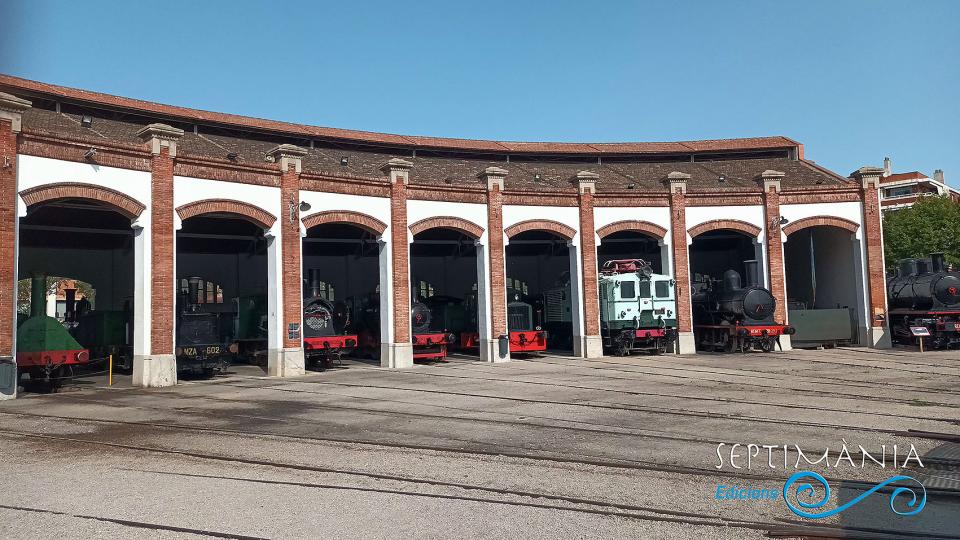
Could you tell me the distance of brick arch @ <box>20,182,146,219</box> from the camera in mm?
16797

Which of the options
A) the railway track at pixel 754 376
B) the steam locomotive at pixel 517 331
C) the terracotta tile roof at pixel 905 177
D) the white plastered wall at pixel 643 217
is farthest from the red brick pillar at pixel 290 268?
the terracotta tile roof at pixel 905 177

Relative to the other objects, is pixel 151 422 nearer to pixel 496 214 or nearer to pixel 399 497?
pixel 399 497

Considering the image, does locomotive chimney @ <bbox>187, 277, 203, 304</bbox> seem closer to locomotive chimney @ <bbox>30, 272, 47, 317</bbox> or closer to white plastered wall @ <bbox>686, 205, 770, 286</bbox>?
locomotive chimney @ <bbox>30, 272, 47, 317</bbox>

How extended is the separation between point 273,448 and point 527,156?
1034 inches

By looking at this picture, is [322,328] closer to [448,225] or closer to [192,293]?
[192,293]

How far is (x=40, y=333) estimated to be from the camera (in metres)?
17.9

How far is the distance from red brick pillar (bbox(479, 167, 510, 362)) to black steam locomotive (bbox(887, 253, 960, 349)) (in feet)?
51.7

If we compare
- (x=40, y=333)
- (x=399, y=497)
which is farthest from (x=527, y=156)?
(x=399, y=497)

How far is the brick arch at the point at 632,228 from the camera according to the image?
1068 inches

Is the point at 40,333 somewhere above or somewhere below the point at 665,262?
below

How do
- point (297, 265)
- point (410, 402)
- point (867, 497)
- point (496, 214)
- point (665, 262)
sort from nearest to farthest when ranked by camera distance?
point (867, 497) < point (410, 402) < point (297, 265) < point (496, 214) < point (665, 262)

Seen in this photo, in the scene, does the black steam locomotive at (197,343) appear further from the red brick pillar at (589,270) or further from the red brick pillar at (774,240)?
the red brick pillar at (774,240)

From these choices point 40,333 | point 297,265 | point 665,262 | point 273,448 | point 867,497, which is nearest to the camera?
point 867,497

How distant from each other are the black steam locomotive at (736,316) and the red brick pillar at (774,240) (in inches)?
28.7
